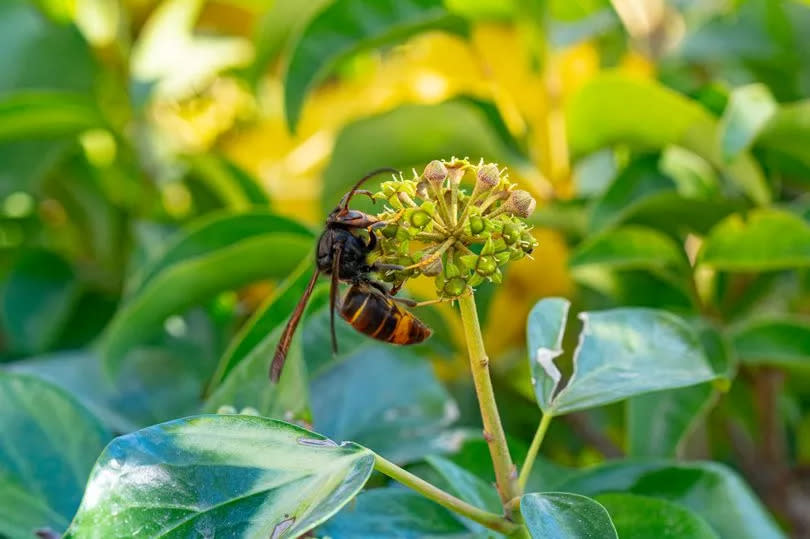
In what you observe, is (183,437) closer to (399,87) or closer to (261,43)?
(261,43)

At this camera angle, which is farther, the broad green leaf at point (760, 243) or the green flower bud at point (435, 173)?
the broad green leaf at point (760, 243)

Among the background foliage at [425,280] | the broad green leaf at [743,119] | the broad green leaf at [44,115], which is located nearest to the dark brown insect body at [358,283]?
the background foliage at [425,280]

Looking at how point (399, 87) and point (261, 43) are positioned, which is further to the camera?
point (399, 87)

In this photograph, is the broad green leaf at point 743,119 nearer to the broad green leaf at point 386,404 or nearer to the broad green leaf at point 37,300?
the broad green leaf at point 386,404

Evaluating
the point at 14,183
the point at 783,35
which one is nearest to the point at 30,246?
the point at 14,183

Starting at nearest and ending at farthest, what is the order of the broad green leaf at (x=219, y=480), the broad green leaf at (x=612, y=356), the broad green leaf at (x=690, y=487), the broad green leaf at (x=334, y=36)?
the broad green leaf at (x=219, y=480)
the broad green leaf at (x=612, y=356)
the broad green leaf at (x=690, y=487)
the broad green leaf at (x=334, y=36)

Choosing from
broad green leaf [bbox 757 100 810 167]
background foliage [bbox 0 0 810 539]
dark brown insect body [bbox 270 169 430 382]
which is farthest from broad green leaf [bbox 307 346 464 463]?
broad green leaf [bbox 757 100 810 167]

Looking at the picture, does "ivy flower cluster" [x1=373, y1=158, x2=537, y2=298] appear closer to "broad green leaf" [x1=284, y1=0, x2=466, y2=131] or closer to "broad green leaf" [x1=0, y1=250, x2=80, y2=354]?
"broad green leaf" [x1=284, y1=0, x2=466, y2=131]
